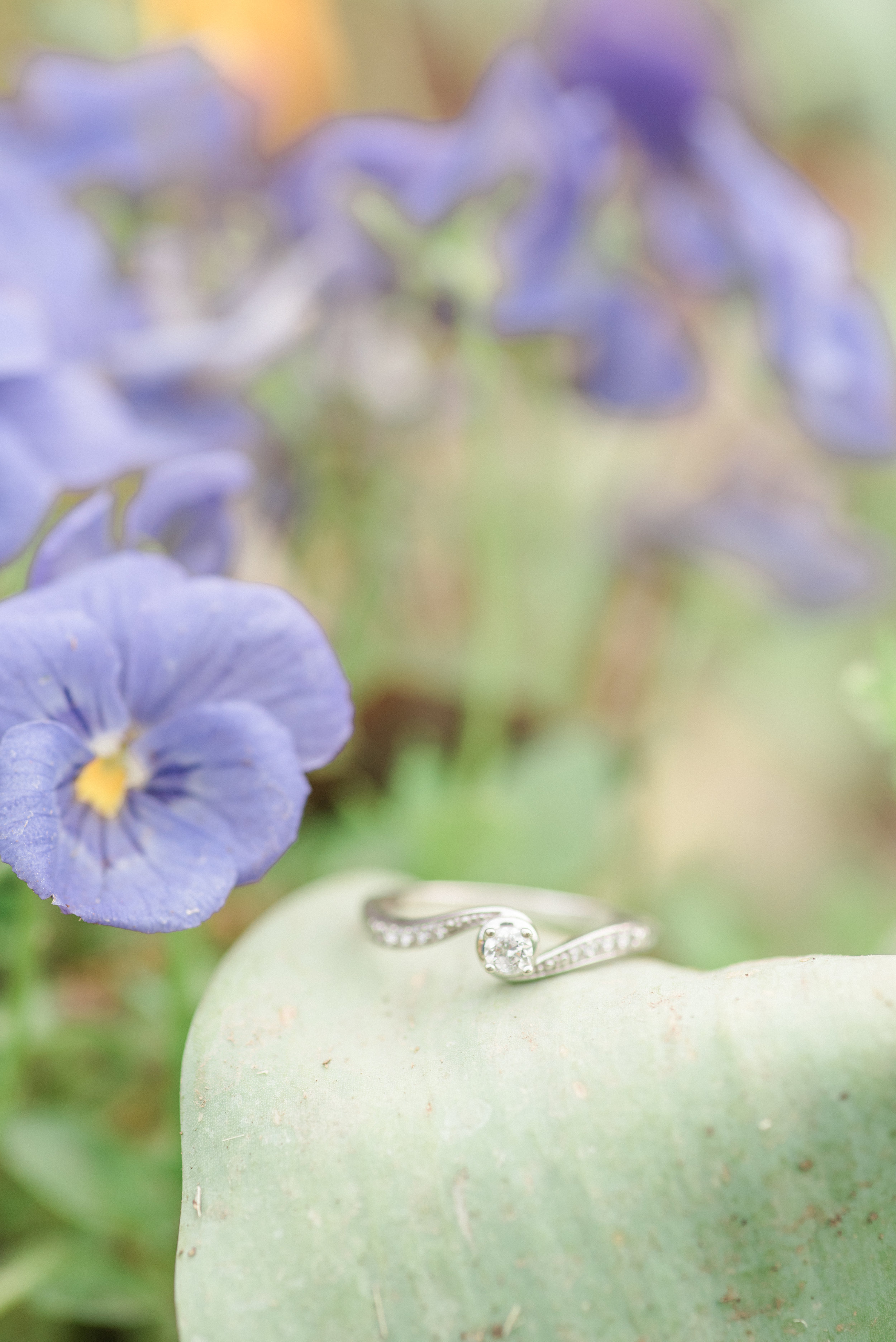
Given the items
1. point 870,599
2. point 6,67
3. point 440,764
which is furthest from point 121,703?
point 6,67

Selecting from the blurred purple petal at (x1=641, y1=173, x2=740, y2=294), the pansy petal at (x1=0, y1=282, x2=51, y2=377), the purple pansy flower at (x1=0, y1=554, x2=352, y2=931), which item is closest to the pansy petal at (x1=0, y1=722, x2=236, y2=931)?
the purple pansy flower at (x1=0, y1=554, x2=352, y2=931)

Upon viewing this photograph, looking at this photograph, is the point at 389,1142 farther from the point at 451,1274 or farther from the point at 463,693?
the point at 463,693

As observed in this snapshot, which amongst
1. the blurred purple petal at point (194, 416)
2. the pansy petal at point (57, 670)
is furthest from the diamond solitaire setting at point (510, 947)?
the blurred purple petal at point (194, 416)

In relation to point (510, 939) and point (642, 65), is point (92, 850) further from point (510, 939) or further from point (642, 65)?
point (642, 65)

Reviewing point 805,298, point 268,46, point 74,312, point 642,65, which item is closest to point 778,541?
point 805,298

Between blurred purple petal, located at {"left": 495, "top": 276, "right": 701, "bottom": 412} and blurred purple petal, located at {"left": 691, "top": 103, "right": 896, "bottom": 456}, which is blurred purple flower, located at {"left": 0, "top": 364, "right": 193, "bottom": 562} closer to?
blurred purple petal, located at {"left": 495, "top": 276, "right": 701, "bottom": 412}

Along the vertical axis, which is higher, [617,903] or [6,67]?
[6,67]

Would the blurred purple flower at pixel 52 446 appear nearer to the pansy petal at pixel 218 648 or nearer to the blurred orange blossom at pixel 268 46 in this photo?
the pansy petal at pixel 218 648
